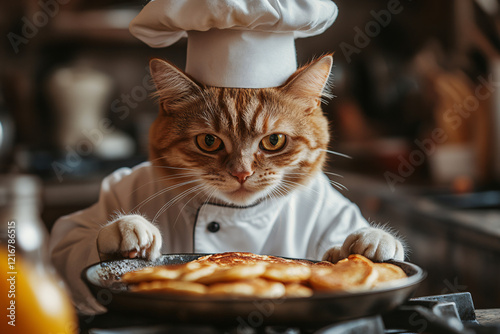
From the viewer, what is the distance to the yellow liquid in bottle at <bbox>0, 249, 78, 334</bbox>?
1.98 ft

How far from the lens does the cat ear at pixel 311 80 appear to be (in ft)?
3.45

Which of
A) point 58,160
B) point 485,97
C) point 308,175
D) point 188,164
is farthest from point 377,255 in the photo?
point 58,160

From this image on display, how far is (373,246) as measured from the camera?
89 centimetres

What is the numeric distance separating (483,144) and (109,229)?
2196mm

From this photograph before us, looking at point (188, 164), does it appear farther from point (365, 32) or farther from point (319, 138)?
point (365, 32)

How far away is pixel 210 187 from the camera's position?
3.50 ft

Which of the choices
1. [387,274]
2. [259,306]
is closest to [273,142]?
[387,274]

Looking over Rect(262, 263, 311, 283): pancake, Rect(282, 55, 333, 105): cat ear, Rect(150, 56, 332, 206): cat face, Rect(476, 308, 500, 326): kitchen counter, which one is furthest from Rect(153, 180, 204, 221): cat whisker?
Rect(476, 308, 500, 326): kitchen counter

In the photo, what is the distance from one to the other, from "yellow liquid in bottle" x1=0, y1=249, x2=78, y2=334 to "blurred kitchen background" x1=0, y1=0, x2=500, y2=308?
66.6 inches

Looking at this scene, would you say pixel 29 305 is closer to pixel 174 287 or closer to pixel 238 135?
pixel 174 287

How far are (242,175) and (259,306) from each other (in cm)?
45

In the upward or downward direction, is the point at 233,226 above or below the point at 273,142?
below

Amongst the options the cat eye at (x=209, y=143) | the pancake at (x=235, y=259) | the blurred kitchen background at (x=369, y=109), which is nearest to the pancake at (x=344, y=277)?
the pancake at (x=235, y=259)

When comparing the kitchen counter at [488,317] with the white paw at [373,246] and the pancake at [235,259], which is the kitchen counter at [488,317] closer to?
the white paw at [373,246]
